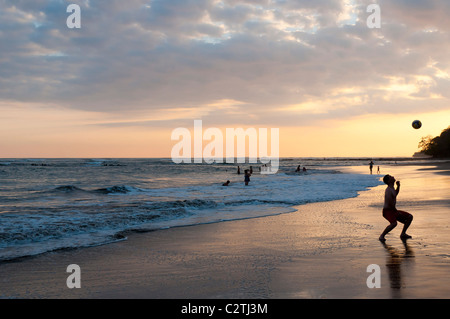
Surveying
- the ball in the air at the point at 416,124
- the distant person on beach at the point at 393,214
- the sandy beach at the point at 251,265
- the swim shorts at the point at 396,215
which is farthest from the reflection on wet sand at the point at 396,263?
the ball in the air at the point at 416,124

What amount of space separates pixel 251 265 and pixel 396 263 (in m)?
2.67

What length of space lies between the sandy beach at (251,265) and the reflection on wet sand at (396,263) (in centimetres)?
2

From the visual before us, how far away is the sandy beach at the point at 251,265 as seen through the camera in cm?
577

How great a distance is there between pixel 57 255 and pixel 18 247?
166cm

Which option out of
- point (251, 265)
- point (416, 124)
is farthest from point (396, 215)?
point (416, 124)

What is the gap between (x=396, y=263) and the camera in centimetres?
709

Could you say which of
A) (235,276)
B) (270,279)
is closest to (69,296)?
(235,276)

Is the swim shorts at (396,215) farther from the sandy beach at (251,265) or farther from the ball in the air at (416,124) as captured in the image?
the ball in the air at (416,124)

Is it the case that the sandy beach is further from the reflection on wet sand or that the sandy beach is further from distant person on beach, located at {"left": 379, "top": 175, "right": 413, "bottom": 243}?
distant person on beach, located at {"left": 379, "top": 175, "right": 413, "bottom": 243}

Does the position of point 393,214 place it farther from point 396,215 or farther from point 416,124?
point 416,124

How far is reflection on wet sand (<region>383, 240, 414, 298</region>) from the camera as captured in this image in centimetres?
573

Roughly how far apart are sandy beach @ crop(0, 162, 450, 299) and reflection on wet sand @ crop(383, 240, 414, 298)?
2cm

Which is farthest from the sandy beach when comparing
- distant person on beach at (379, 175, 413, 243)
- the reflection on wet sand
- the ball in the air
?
the ball in the air

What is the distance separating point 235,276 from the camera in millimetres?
6527
